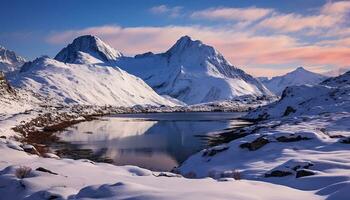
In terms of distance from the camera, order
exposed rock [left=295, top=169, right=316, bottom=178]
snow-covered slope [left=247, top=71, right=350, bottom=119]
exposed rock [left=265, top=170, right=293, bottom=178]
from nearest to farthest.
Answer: exposed rock [left=295, top=169, right=316, bottom=178], exposed rock [left=265, top=170, right=293, bottom=178], snow-covered slope [left=247, top=71, right=350, bottom=119]

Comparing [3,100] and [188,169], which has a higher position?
[3,100]

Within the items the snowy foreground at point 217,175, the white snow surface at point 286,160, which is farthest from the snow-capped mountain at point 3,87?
the snowy foreground at point 217,175

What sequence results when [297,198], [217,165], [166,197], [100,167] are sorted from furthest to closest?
1. [217,165]
2. [100,167]
3. [297,198]
4. [166,197]

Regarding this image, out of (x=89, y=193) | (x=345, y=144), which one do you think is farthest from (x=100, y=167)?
(x=345, y=144)

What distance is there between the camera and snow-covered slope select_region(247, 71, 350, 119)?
9120cm

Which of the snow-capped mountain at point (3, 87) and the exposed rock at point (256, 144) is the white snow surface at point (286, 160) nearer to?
the exposed rock at point (256, 144)

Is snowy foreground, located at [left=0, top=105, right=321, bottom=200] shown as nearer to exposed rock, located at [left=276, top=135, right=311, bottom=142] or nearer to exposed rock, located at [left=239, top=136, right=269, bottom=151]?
exposed rock, located at [left=239, top=136, right=269, bottom=151]

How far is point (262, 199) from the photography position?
42.7 feet

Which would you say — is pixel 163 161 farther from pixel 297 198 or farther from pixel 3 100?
pixel 3 100

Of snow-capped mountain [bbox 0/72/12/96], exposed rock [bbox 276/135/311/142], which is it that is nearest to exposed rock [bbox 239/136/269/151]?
exposed rock [bbox 276/135/311/142]

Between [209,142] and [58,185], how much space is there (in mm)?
51641

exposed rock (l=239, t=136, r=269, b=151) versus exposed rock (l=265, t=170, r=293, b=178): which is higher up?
exposed rock (l=239, t=136, r=269, b=151)

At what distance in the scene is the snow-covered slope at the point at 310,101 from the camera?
91.2m

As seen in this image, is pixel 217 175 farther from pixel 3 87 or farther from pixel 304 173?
pixel 3 87
